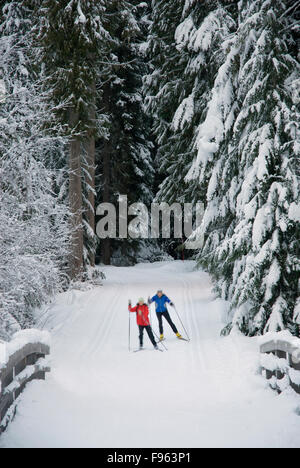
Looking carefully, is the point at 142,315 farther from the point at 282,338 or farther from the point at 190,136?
the point at 190,136

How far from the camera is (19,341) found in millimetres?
7551

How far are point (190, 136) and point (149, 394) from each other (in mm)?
12289

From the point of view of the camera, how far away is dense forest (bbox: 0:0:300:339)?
35.5 feet

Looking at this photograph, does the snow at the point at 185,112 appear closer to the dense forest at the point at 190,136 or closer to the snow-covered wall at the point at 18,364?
the dense forest at the point at 190,136

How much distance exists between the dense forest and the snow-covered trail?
1.32 meters

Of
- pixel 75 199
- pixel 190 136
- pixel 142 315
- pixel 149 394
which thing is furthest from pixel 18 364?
pixel 190 136

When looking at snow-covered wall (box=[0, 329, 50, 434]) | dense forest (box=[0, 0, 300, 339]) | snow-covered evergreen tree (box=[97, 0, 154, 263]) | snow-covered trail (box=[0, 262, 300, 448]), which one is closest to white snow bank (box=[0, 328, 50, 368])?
snow-covered wall (box=[0, 329, 50, 434])

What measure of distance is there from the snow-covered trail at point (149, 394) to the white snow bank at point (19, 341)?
0.83 metres

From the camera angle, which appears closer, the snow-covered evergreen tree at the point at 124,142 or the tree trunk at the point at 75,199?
the tree trunk at the point at 75,199

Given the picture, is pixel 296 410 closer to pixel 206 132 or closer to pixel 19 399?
pixel 19 399

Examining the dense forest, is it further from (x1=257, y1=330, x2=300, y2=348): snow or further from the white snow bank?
(x1=257, y1=330, x2=300, y2=348): snow

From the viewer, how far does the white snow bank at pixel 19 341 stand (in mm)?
6376

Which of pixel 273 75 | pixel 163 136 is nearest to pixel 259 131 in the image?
pixel 273 75

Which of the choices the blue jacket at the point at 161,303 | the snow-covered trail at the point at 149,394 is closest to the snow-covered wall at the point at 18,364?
Answer: the snow-covered trail at the point at 149,394
